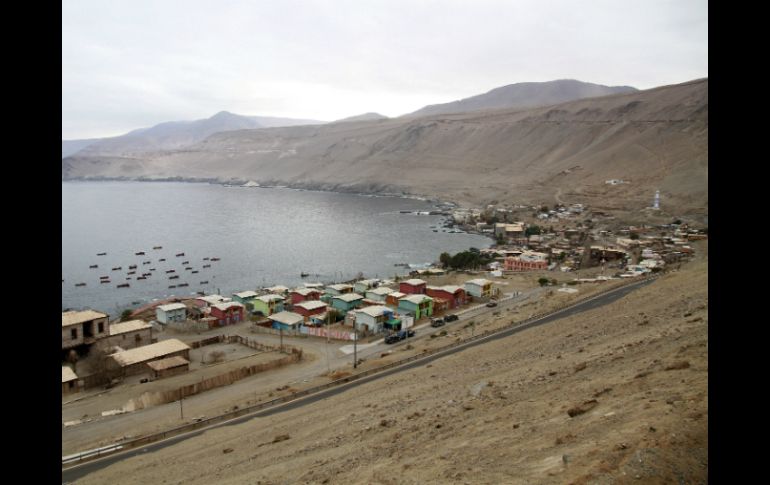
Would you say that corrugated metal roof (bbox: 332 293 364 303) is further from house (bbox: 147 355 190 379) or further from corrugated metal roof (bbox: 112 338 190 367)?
house (bbox: 147 355 190 379)

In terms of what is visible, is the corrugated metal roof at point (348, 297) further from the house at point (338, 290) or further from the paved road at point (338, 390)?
the paved road at point (338, 390)

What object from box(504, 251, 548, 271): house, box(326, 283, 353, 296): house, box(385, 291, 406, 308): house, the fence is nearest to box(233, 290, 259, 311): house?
box(326, 283, 353, 296): house

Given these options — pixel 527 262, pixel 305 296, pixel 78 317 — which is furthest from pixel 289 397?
pixel 527 262

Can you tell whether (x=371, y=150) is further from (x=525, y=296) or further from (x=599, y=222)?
(x=525, y=296)

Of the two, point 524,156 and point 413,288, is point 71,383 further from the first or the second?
point 524,156

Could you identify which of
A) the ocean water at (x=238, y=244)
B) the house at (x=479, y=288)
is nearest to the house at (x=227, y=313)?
the ocean water at (x=238, y=244)
